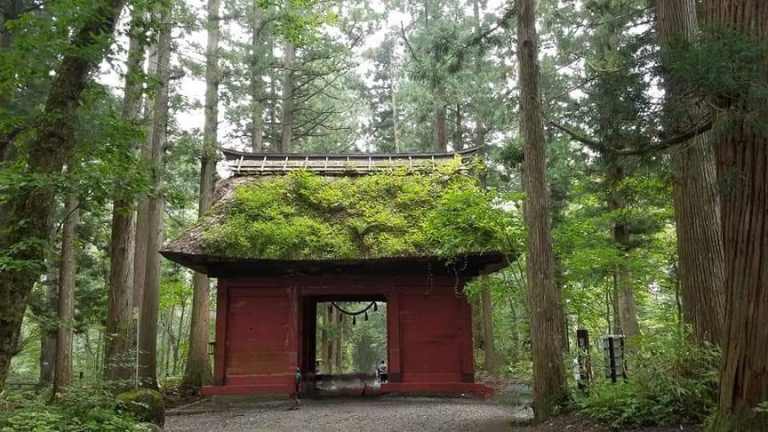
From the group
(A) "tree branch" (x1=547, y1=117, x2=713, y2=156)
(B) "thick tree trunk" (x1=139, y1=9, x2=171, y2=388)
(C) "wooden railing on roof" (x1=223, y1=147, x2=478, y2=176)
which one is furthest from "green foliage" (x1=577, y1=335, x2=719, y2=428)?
(B) "thick tree trunk" (x1=139, y1=9, x2=171, y2=388)

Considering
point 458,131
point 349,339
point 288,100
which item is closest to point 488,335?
point 458,131

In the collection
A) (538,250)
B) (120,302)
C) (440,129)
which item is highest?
(440,129)

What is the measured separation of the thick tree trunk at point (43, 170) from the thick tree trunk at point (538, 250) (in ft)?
16.9

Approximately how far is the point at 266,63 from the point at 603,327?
1485 centimetres

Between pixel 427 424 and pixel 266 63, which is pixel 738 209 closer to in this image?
pixel 427 424

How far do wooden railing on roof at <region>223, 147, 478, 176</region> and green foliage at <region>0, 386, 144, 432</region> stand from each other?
677cm

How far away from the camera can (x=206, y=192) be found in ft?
43.0

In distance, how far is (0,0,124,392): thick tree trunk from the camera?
5.44 meters

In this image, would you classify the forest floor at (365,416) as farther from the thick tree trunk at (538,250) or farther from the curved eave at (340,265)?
the curved eave at (340,265)

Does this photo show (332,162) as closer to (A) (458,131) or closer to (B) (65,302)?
(B) (65,302)

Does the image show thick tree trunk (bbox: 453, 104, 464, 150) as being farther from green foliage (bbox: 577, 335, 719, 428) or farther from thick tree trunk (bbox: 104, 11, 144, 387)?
green foliage (bbox: 577, 335, 719, 428)

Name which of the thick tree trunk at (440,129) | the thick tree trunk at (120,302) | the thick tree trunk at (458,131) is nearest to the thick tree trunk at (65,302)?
the thick tree trunk at (120,302)

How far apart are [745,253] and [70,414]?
20.2 feet

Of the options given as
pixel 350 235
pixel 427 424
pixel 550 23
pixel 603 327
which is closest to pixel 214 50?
pixel 350 235
